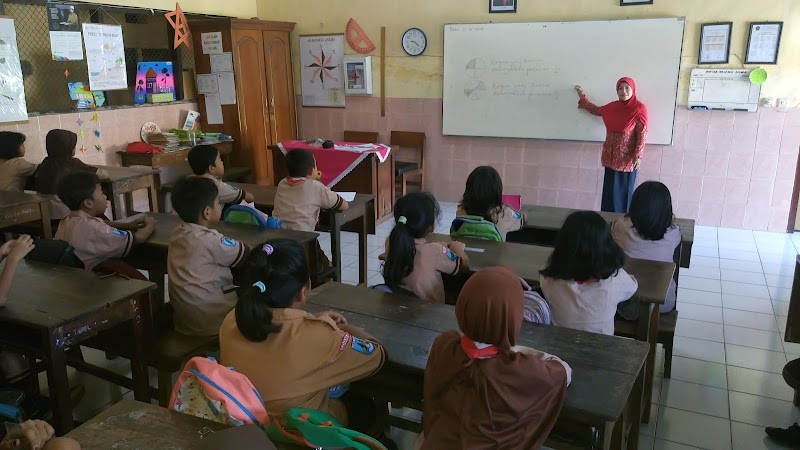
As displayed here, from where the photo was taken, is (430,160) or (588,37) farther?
(430,160)

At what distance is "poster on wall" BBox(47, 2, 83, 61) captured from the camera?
16.2 feet

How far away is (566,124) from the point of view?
5.83m

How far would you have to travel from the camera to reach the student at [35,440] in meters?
1.20

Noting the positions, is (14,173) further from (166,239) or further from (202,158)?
(166,239)

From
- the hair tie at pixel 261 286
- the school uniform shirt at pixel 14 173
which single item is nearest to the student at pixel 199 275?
the hair tie at pixel 261 286

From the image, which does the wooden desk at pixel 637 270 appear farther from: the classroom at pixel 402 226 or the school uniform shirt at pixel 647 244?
the school uniform shirt at pixel 647 244

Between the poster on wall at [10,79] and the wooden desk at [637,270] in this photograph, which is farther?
the poster on wall at [10,79]

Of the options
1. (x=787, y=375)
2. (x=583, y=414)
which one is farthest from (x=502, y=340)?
(x=787, y=375)

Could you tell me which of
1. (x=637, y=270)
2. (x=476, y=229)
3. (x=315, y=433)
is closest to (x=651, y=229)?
(x=637, y=270)

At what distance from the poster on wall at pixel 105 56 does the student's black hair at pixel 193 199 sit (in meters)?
3.41

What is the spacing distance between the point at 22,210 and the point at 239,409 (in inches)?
107

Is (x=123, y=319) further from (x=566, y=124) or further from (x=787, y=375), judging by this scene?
(x=566, y=124)

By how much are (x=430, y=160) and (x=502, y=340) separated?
533cm

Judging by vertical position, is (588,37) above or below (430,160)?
above
